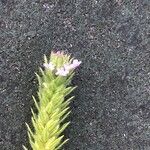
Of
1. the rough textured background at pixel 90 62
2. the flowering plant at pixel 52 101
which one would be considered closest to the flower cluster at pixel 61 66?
the flowering plant at pixel 52 101

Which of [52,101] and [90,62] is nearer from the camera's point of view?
[52,101]

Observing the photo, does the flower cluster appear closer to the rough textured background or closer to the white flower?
the white flower

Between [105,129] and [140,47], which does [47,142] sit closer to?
[105,129]

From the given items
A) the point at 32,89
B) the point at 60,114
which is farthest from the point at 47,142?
the point at 32,89

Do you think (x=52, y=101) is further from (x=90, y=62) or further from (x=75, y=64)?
(x=90, y=62)

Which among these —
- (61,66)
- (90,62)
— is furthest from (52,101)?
(90,62)

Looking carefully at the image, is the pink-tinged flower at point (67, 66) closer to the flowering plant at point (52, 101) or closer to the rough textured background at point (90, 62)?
the flowering plant at point (52, 101)
